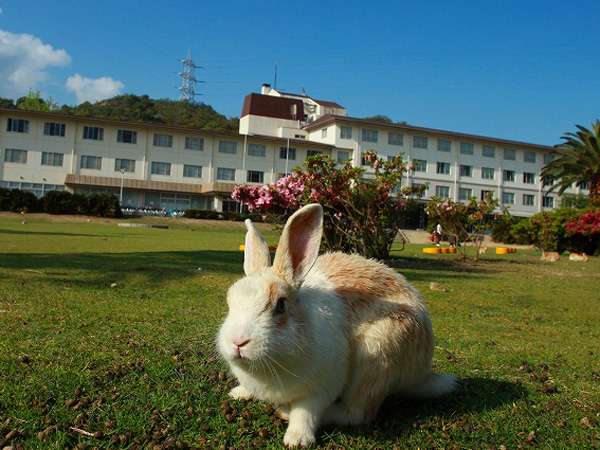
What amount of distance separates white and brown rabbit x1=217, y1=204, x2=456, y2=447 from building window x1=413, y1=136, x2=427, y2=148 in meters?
67.8

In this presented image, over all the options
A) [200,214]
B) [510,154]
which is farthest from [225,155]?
[510,154]

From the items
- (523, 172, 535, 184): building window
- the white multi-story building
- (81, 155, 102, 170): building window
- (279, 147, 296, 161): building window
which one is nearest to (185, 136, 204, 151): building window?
the white multi-story building

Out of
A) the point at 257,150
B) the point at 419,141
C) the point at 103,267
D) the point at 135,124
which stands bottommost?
the point at 103,267

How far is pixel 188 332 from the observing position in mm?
5227

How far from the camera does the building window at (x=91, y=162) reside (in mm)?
59844

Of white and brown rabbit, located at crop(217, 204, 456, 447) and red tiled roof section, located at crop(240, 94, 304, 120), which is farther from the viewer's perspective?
red tiled roof section, located at crop(240, 94, 304, 120)

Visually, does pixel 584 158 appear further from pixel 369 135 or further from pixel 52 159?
pixel 52 159

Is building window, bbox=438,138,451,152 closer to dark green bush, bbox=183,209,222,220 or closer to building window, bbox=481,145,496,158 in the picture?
building window, bbox=481,145,496,158

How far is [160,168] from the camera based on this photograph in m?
62.2

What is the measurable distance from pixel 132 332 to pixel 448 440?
124 inches

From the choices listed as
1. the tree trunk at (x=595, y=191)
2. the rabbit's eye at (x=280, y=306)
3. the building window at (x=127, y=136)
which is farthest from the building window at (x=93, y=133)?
the rabbit's eye at (x=280, y=306)

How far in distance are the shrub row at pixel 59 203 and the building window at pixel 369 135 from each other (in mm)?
31183

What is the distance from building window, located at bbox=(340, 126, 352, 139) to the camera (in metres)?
66.2

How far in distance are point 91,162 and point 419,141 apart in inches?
1500
